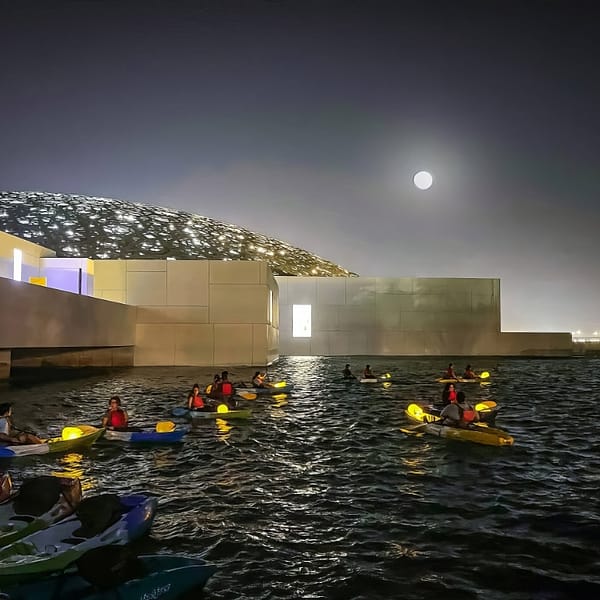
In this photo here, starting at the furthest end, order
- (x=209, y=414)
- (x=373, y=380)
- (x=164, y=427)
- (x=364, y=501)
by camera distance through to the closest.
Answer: (x=373, y=380)
(x=209, y=414)
(x=164, y=427)
(x=364, y=501)

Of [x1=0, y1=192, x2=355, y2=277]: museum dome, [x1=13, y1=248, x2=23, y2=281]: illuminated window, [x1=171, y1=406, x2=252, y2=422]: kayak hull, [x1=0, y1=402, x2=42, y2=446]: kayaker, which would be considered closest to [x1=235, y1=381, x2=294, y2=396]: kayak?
[x1=171, y1=406, x2=252, y2=422]: kayak hull

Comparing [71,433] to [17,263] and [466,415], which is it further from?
[17,263]

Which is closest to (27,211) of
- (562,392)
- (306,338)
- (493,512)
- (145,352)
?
(306,338)

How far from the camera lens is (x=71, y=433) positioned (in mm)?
13695

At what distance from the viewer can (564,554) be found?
7.50 meters

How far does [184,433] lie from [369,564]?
8.22 metres

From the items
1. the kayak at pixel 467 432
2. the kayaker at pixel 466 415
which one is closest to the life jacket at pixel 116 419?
the kayak at pixel 467 432

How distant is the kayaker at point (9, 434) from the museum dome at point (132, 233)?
108935mm

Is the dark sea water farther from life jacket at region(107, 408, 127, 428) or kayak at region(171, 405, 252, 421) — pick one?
life jacket at region(107, 408, 127, 428)

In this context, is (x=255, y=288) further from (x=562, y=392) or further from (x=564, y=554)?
(x=564, y=554)

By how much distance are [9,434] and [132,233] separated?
123262mm

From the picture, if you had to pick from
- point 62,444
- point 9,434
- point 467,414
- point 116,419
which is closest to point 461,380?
point 467,414

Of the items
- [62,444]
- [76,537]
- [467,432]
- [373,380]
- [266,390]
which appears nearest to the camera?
[76,537]

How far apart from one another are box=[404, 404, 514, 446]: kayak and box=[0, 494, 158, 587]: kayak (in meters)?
8.94
